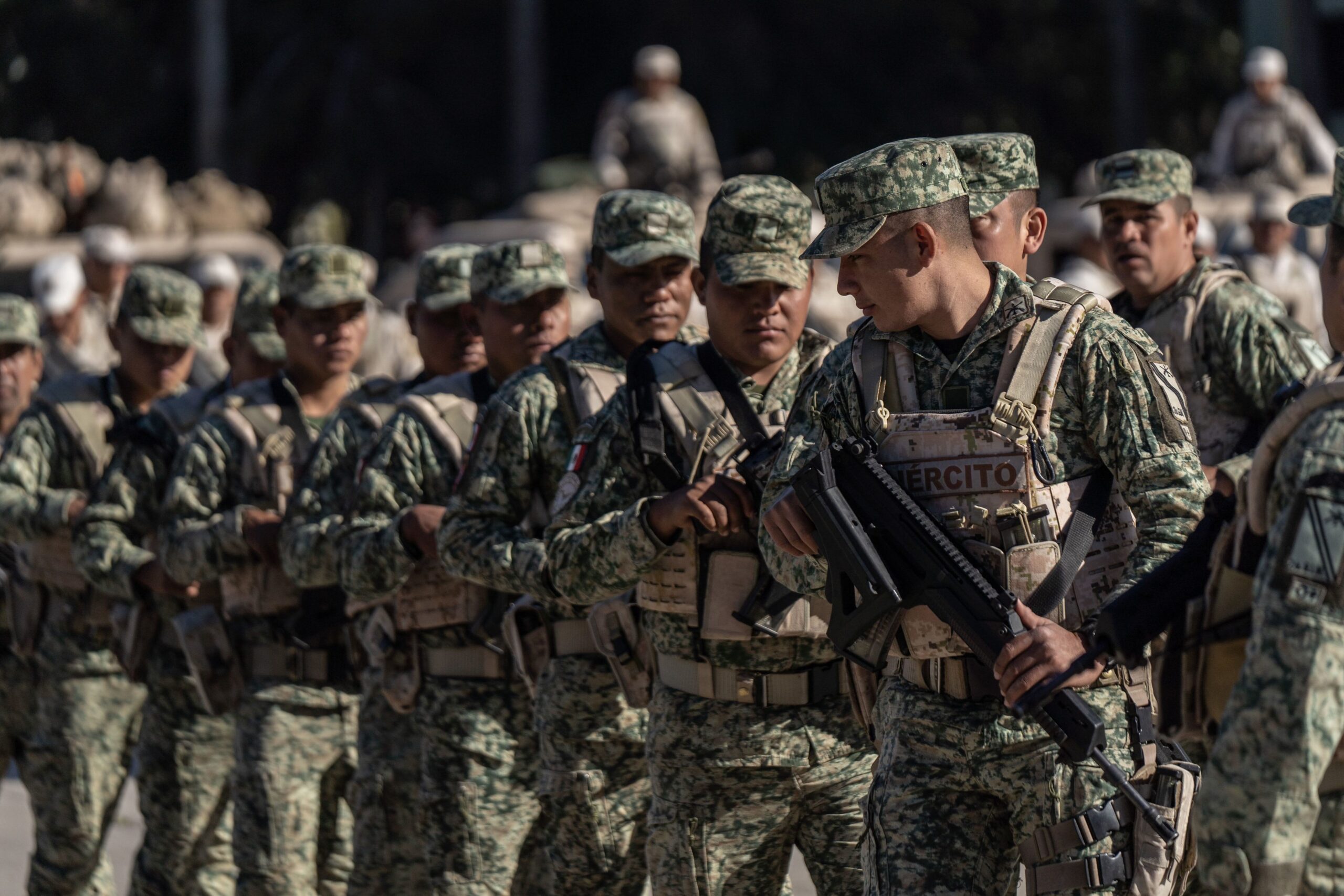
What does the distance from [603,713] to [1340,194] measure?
2.70 meters

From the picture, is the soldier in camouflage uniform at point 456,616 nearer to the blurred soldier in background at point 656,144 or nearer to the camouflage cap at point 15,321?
the camouflage cap at point 15,321

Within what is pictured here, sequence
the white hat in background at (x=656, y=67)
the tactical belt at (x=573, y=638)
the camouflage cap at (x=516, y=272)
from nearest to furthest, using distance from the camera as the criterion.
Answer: the tactical belt at (x=573, y=638) < the camouflage cap at (x=516, y=272) < the white hat in background at (x=656, y=67)

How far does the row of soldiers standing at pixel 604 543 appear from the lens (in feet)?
13.0

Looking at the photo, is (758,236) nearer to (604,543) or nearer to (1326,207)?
(604,543)

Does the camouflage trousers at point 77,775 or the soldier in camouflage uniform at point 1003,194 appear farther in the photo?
the camouflage trousers at point 77,775

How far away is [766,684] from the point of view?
4.81m

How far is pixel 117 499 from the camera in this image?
7.09 m

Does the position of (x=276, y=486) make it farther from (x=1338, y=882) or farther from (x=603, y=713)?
(x=1338, y=882)

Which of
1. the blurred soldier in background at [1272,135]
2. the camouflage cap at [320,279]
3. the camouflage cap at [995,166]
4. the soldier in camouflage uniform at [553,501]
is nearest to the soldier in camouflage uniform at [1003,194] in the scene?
the camouflage cap at [995,166]

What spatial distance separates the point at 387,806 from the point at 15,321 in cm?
306

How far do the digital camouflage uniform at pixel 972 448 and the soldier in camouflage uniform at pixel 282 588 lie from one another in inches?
112

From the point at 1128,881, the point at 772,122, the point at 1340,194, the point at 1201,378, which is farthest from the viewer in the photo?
the point at 772,122

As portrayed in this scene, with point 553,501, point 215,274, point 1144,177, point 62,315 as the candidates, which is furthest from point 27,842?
point 1144,177

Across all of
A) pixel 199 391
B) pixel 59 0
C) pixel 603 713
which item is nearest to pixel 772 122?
pixel 59 0
